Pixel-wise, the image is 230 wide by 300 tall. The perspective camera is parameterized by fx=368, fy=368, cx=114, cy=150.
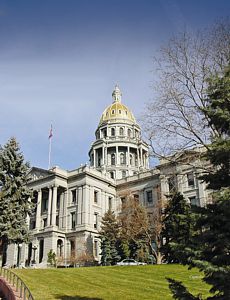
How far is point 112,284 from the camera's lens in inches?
885

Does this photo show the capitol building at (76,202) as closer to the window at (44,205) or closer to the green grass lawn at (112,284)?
the window at (44,205)

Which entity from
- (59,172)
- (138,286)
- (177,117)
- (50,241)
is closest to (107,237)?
(50,241)

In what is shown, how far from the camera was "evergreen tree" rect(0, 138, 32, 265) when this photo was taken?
36.2m

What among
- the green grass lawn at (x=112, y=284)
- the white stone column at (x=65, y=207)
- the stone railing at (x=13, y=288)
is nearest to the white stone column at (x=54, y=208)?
the white stone column at (x=65, y=207)

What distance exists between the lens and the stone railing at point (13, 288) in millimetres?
16547

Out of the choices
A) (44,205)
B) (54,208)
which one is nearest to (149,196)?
(54,208)

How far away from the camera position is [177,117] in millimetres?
21500

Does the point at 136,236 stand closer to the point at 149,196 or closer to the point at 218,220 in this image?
the point at 149,196

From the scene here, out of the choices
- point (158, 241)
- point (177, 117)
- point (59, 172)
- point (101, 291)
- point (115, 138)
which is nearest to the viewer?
point (101, 291)

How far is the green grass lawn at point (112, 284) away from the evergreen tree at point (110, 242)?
16633 millimetres

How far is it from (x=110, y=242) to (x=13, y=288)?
3031 centimetres

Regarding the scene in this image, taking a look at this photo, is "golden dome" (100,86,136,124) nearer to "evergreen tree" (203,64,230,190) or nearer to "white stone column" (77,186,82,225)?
"white stone column" (77,186,82,225)

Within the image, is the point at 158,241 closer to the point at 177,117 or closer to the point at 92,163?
the point at 177,117

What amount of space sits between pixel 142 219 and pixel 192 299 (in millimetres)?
37324
